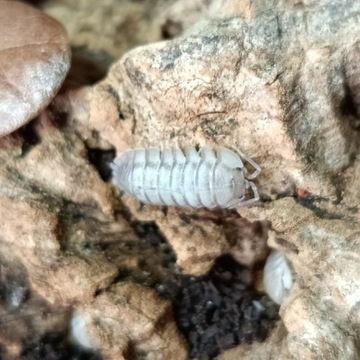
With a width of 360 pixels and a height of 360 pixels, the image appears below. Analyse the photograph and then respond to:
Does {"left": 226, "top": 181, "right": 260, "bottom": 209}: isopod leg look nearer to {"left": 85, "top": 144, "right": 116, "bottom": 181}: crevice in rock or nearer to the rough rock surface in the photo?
the rough rock surface

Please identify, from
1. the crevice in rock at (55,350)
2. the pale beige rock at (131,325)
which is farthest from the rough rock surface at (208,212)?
the crevice in rock at (55,350)

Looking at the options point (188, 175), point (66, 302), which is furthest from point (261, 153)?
point (66, 302)

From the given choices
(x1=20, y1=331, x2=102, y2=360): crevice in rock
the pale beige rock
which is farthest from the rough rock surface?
(x1=20, y1=331, x2=102, y2=360): crevice in rock

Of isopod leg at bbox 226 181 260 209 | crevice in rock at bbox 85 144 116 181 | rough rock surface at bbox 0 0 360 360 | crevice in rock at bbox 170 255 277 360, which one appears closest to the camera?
rough rock surface at bbox 0 0 360 360

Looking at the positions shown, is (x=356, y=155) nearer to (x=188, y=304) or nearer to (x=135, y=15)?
(x=188, y=304)

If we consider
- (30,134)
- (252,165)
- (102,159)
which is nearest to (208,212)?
(252,165)

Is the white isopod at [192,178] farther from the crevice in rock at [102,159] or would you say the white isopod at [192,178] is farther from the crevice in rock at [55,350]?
the crevice in rock at [55,350]

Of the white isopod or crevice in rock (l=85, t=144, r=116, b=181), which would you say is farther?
crevice in rock (l=85, t=144, r=116, b=181)
